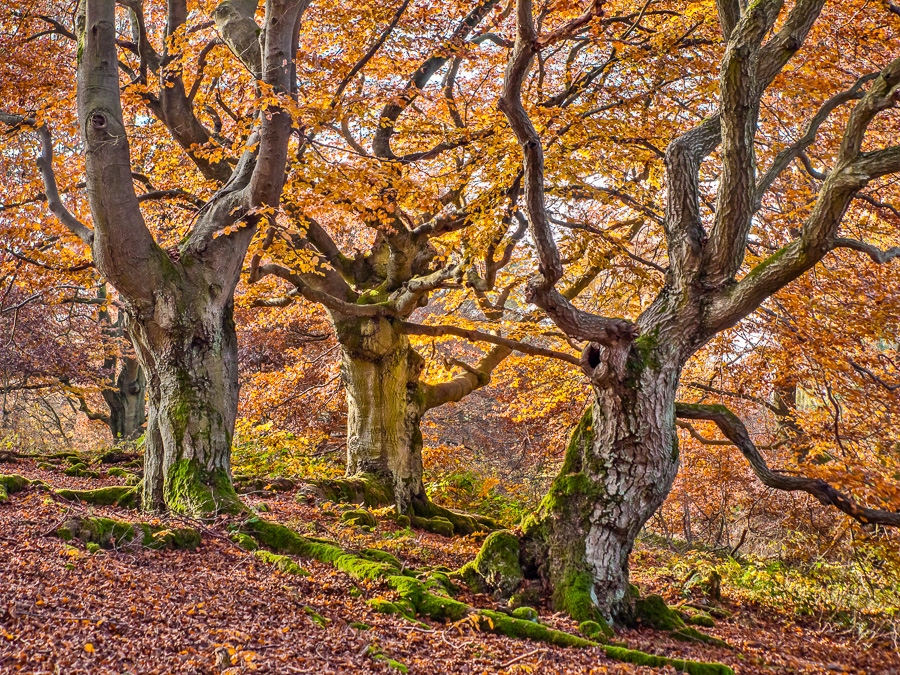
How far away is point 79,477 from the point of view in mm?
8781

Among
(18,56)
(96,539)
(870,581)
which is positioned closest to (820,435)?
(870,581)

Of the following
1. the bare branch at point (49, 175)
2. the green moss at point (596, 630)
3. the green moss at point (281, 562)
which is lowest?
the green moss at point (596, 630)

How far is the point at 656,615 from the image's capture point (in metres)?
5.76

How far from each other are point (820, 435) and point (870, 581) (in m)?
2.02

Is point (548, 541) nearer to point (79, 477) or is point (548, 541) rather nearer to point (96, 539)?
point (96, 539)

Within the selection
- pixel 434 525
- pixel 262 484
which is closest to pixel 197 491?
pixel 262 484

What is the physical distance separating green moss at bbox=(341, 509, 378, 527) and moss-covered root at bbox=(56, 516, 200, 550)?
2.75 metres

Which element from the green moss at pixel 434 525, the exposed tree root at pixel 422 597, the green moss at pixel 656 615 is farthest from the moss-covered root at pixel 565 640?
the green moss at pixel 434 525

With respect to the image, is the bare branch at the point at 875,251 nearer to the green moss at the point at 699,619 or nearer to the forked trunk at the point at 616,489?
the forked trunk at the point at 616,489

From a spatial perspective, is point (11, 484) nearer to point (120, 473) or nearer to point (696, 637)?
point (120, 473)

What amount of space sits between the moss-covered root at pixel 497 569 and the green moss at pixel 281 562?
1666 mm

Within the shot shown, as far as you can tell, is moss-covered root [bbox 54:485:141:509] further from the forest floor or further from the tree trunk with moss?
the tree trunk with moss

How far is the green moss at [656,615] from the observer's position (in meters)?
5.69

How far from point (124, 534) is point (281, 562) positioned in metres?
1.26
